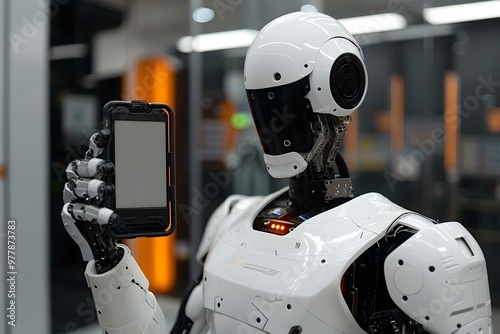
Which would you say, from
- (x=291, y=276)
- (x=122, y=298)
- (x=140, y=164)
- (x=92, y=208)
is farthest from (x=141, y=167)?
(x=291, y=276)

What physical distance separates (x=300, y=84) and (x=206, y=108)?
10.2ft

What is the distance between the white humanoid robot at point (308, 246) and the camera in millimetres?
1318

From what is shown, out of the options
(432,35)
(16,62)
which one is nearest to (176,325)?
(16,62)

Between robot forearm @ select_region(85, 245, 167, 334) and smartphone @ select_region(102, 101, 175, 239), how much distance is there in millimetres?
146

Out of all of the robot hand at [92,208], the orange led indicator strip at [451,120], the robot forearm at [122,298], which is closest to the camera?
the robot hand at [92,208]

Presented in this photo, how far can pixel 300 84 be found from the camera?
5.07 ft

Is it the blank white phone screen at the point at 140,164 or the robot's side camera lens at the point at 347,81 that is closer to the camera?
the blank white phone screen at the point at 140,164

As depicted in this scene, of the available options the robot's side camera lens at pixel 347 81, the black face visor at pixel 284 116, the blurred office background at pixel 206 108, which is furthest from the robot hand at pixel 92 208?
the blurred office background at pixel 206 108

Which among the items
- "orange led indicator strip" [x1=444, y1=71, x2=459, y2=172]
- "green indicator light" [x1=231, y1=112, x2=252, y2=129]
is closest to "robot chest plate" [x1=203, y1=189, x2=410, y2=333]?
"orange led indicator strip" [x1=444, y1=71, x2=459, y2=172]

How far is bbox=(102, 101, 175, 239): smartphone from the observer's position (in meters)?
1.36

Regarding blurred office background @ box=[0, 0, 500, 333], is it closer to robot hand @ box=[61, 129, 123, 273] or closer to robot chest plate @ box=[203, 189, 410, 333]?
robot hand @ box=[61, 129, 123, 273]

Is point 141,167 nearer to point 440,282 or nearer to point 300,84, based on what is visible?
point 300,84

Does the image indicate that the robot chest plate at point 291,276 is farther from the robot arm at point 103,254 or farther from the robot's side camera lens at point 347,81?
the robot's side camera lens at point 347,81

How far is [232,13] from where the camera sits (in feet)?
14.2
